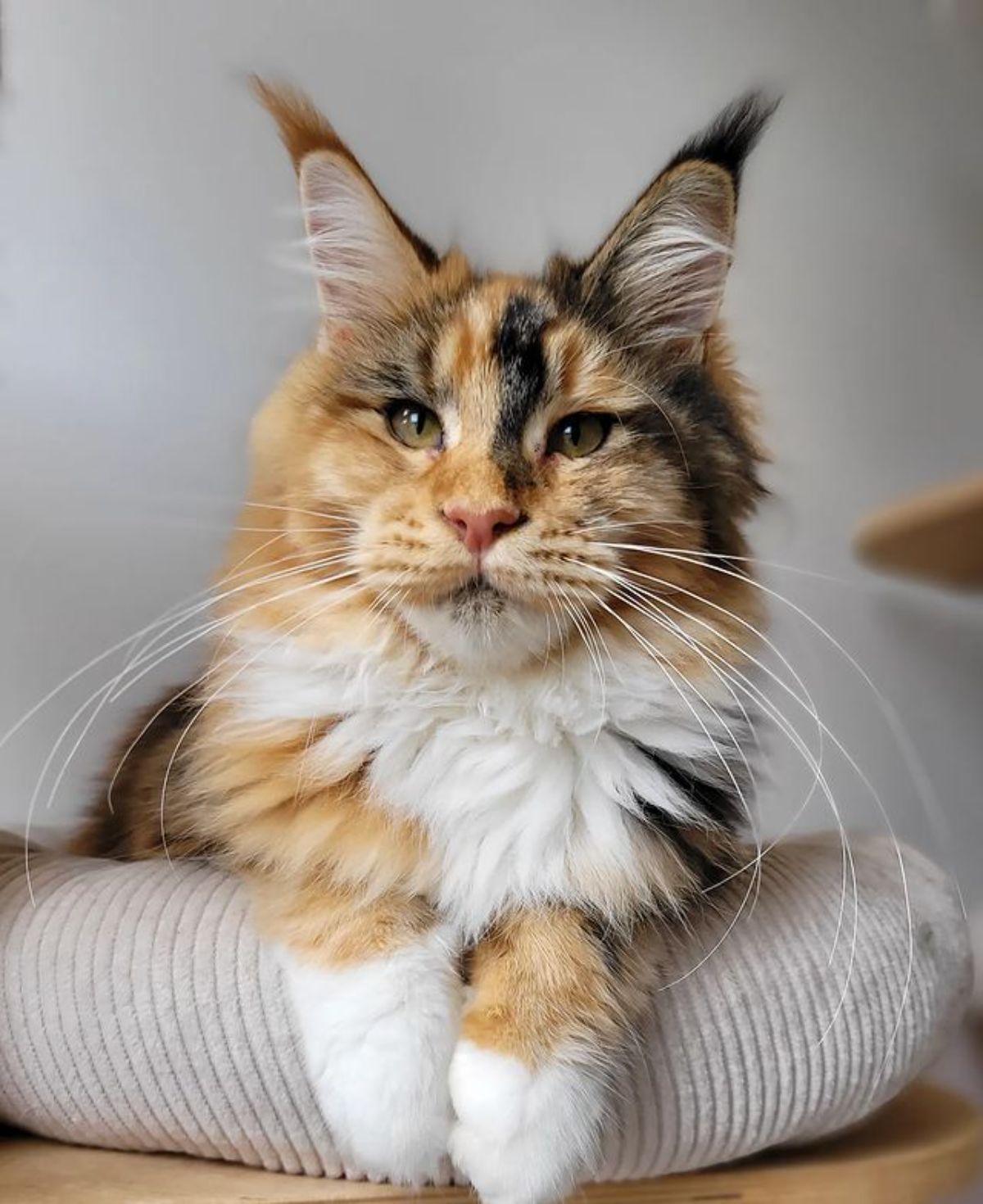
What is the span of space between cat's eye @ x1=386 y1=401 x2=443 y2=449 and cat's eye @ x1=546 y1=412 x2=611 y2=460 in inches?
4.3

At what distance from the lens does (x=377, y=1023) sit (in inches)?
32.4

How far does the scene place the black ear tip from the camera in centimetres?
105

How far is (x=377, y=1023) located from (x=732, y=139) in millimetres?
853

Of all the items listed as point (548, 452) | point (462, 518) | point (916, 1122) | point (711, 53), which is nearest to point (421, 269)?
point (548, 452)

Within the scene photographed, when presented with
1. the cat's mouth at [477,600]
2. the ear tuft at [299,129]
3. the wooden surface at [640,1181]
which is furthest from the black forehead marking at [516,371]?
the wooden surface at [640,1181]

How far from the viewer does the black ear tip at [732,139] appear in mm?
1053

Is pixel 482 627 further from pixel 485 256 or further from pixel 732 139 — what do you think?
pixel 485 256

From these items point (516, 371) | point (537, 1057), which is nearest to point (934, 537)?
point (516, 371)

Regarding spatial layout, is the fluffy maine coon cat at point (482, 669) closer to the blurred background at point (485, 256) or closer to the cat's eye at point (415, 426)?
the cat's eye at point (415, 426)

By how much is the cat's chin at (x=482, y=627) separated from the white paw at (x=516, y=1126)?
0.31 meters

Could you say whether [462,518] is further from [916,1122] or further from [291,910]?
[916,1122]

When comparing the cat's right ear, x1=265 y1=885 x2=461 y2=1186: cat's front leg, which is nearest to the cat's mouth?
x1=265 y1=885 x2=461 y2=1186: cat's front leg

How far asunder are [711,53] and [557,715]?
4.94 feet

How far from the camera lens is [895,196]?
2102mm
